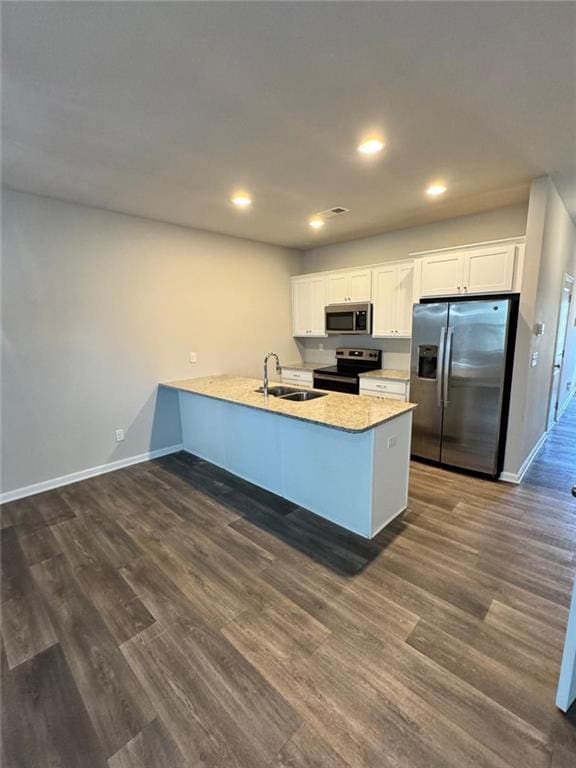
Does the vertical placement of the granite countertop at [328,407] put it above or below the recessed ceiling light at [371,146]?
below

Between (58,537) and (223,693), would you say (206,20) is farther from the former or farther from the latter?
(58,537)

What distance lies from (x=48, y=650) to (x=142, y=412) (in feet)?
8.17

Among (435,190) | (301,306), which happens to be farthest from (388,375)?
(435,190)

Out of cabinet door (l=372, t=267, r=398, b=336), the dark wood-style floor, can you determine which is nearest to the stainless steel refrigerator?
cabinet door (l=372, t=267, r=398, b=336)

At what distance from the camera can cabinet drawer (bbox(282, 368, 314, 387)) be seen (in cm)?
504

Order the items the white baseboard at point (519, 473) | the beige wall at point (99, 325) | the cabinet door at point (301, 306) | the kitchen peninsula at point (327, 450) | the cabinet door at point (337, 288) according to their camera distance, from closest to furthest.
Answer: the kitchen peninsula at point (327, 450) → the beige wall at point (99, 325) → the white baseboard at point (519, 473) → the cabinet door at point (337, 288) → the cabinet door at point (301, 306)

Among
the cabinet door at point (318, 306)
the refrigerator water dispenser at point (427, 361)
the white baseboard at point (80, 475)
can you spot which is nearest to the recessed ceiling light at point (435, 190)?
the refrigerator water dispenser at point (427, 361)

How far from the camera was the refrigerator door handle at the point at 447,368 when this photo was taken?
3439 millimetres

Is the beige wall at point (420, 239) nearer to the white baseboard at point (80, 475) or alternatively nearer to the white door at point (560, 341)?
the white door at point (560, 341)

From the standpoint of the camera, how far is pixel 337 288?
4801 mm

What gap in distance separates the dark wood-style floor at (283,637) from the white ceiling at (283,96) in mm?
2735

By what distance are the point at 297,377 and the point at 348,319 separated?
1.19 meters

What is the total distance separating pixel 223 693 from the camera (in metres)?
1.46

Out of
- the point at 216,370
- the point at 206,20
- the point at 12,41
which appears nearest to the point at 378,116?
the point at 206,20
